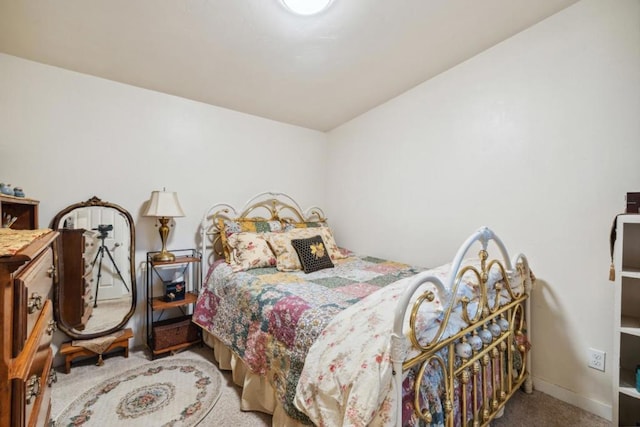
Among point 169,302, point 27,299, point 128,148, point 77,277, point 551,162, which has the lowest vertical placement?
point 169,302

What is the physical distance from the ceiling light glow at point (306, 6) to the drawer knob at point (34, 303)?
6.23 ft

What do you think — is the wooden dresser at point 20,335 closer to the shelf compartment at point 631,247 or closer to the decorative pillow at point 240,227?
the decorative pillow at point 240,227

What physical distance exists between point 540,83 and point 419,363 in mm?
2122

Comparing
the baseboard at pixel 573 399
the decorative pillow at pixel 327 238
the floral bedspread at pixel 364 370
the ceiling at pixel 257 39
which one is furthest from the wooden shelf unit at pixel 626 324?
the decorative pillow at pixel 327 238

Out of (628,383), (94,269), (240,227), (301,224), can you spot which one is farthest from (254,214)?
(628,383)

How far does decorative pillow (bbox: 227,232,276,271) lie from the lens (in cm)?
250

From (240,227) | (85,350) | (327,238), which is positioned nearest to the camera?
(85,350)

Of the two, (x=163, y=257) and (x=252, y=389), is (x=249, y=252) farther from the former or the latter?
(x=252, y=389)

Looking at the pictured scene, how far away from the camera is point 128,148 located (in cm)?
255

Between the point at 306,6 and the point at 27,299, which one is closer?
the point at 27,299

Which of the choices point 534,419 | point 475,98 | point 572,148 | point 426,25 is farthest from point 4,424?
point 475,98

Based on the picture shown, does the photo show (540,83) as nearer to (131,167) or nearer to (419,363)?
(419,363)

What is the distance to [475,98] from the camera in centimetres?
234

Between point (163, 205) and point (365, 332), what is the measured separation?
2.10 metres
